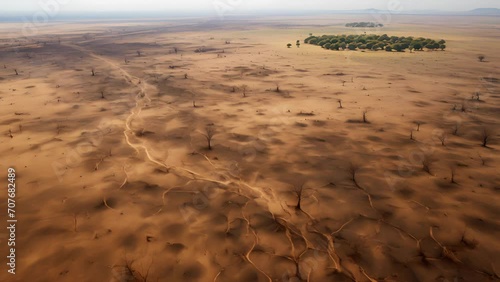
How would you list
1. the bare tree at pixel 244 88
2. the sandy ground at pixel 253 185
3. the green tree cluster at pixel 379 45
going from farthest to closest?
the green tree cluster at pixel 379 45
the bare tree at pixel 244 88
the sandy ground at pixel 253 185

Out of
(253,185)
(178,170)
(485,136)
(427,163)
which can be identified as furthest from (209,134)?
(485,136)

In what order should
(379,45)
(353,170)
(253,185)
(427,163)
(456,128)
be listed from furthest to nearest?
(379,45), (456,128), (427,163), (353,170), (253,185)

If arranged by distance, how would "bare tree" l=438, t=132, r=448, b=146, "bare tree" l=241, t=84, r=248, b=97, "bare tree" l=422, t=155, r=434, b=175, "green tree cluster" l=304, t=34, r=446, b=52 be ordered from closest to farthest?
"bare tree" l=422, t=155, r=434, b=175 → "bare tree" l=438, t=132, r=448, b=146 → "bare tree" l=241, t=84, r=248, b=97 → "green tree cluster" l=304, t=34, r=446, b=52

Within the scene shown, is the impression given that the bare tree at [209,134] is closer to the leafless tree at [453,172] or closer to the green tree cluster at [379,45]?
the leafless tree at [453,172]

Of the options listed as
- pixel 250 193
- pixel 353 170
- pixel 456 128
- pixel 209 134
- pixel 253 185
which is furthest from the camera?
pixel 456 128

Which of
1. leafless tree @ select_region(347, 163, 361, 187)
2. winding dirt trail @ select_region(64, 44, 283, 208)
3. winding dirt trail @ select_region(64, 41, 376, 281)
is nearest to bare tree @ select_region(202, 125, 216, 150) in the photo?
winding dirt trail @ select_region(64, 41, 376, 281)

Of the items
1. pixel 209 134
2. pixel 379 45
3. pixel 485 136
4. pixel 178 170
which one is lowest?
pixel 178 170

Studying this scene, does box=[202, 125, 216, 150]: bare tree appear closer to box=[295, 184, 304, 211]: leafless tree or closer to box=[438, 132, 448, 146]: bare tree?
box=[295, 184, 304, 211]: leafless tree

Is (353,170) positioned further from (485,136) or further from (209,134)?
(485,136)

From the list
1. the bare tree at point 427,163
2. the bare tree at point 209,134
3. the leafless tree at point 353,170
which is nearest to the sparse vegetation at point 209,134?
the bare tree at point 209,134

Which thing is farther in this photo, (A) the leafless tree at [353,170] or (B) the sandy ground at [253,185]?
(A) the leafless tree at [353,170]
